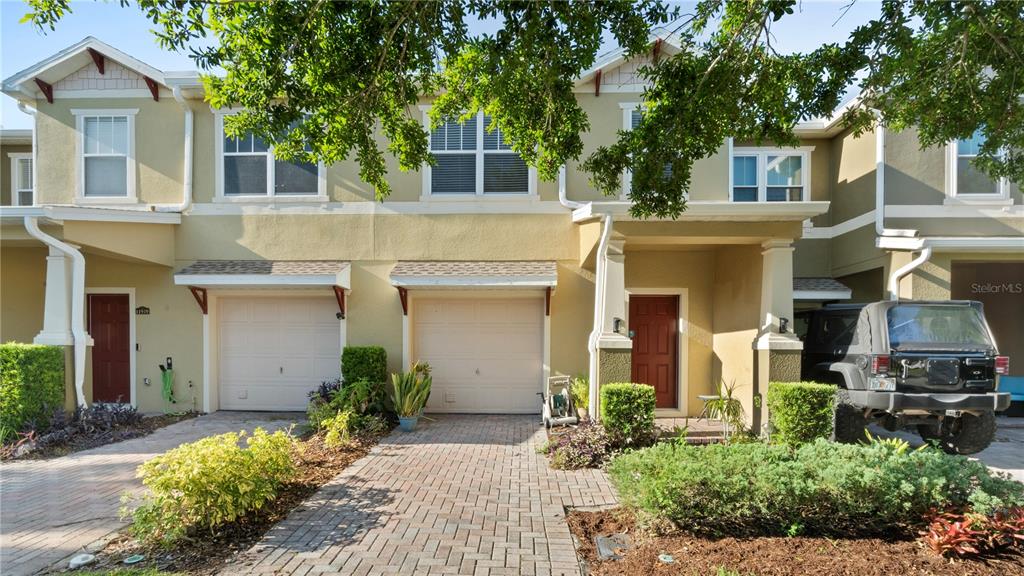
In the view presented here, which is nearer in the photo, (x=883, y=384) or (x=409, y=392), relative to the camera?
(x=883, y=384)

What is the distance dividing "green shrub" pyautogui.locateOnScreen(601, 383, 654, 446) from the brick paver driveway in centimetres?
74

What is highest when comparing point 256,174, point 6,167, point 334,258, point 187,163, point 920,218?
point 6,167

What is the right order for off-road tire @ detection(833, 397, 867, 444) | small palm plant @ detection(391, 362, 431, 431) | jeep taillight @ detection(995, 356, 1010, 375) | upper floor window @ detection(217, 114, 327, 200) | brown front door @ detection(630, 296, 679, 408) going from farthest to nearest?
brown front door @ detection(630, 296, 679, 408), upper floor window @ detection(217, 114, 327, 200), small palm plant @ detection(391, 362, 431, 431), off-road tire @ detection(833, 397, 867, 444), jeep taillight @ detection(995, 356, 1010, 375)

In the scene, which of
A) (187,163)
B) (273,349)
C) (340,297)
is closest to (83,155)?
(187,163)

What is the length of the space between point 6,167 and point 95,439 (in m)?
7.89

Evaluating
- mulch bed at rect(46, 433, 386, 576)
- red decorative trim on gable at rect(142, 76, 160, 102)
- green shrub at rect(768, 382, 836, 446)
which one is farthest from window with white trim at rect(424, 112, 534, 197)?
mulch bed at rect(46, 433, 386, 576)

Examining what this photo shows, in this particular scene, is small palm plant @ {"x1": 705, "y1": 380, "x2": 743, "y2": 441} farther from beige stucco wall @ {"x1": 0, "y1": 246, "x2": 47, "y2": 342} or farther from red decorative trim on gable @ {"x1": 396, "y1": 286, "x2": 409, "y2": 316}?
beige stucco wall @ {"x1": 0, "y1": 246, "x2": 47, "y2": 342}

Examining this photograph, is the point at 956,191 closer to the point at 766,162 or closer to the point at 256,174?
the point at 766,162

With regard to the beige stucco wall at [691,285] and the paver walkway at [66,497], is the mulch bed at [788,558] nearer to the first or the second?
the paver walkway at [66,497]

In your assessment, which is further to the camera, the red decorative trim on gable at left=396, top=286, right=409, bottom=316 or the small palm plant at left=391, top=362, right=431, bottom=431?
the red decorative trim on gable at left=396, top=286, right=409, bottom=316

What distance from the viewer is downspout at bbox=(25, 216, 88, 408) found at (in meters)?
7.90

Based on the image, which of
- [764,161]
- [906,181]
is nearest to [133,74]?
[764,161]

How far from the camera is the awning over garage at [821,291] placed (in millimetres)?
9469

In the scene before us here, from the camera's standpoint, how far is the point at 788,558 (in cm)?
379
